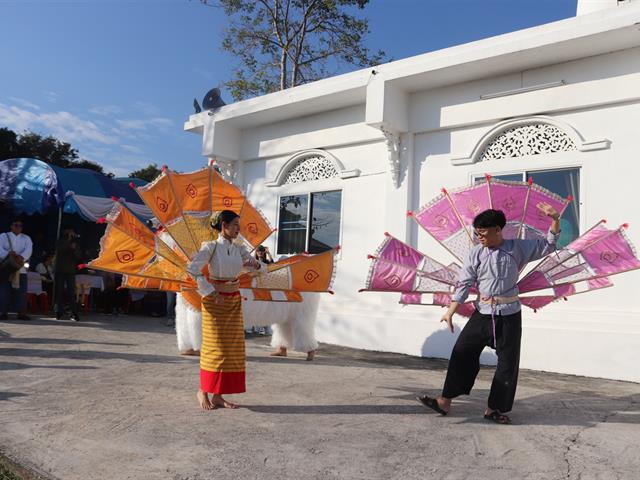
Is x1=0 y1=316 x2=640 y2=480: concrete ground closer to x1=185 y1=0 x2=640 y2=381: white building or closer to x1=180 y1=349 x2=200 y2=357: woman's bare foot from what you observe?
x1=180 y1=349 x2=200 y2=357: woman's bare foot

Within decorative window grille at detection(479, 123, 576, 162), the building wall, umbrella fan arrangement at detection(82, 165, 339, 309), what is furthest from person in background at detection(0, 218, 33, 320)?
decorative window grille at detection(479, 123, 576, 162)

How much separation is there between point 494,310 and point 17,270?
881cm

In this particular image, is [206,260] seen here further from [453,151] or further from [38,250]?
[38,250]

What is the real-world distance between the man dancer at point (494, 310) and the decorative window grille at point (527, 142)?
347 centimetres

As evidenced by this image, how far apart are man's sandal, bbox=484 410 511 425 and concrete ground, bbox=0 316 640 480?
65mm

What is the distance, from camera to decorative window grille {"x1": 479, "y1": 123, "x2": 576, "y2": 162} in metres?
7.36

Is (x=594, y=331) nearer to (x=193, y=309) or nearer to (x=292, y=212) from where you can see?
(x=193, y=309)

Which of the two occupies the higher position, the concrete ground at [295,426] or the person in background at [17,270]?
the person in background at [17,270]

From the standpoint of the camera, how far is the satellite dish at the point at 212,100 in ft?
37.5

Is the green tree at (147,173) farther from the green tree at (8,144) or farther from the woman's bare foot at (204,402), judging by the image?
→ the woman's bare foot at (204,402)

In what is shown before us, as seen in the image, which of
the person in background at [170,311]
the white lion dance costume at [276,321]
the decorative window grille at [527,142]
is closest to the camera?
the white lion dance costume at [276,321]

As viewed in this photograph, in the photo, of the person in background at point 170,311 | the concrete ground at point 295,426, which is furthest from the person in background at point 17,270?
the concrete ground at point 295,426

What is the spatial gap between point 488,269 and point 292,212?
20.9ft

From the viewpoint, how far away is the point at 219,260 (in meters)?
4.43
